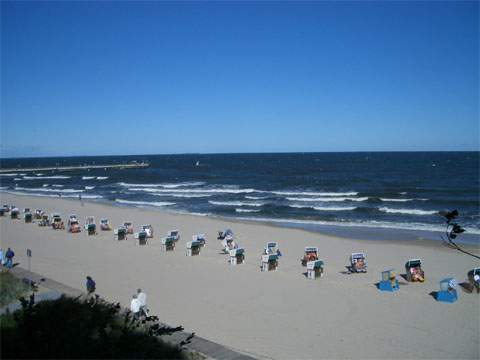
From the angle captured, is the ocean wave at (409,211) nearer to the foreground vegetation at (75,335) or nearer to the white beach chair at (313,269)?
the white beach chair at (313,269)

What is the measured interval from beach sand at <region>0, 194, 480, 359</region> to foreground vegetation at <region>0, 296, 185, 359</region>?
3174mm

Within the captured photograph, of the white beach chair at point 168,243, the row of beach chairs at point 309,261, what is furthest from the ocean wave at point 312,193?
the white beach chair at point 168,243

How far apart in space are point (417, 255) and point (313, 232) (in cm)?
716

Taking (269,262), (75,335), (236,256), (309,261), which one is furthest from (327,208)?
(75,335)

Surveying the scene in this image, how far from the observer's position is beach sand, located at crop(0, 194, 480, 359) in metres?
9.77

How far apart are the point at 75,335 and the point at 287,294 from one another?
8312 mm

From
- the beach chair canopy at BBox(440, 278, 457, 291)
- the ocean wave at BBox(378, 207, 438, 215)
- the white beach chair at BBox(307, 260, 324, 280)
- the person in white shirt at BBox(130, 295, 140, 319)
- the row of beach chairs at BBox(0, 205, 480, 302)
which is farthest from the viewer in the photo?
the ocean wave at BBox(378, 207, 438, 215)

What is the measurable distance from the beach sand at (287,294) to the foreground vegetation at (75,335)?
3.17 meters

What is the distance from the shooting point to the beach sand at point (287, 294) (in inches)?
385

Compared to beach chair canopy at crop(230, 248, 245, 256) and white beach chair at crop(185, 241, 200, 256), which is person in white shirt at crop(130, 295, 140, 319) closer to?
beach chair canopy at crop(230, 248, 245, 256)

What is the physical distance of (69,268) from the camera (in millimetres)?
16531

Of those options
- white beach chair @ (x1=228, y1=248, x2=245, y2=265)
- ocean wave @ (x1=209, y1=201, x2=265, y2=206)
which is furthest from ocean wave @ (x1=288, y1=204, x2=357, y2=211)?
white beach chair @ (x1=228, y1=248, x2=245, y2=265)

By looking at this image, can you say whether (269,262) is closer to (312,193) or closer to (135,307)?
(135,307)

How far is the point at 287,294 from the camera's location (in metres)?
13.2
